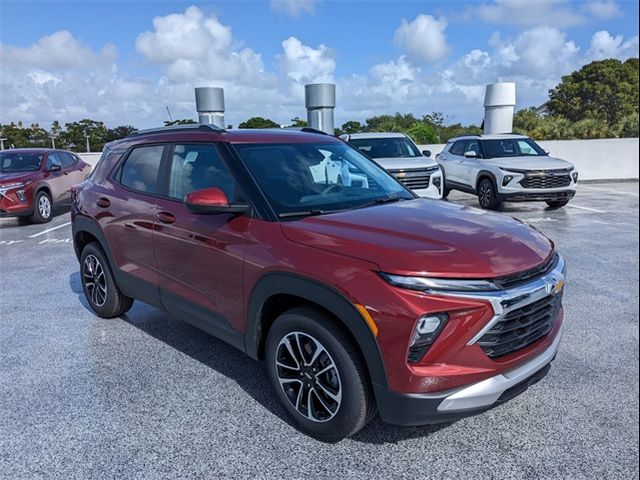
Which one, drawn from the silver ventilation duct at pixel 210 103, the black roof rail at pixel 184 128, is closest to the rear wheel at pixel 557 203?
the silver ventilation duct at pixel 210 103

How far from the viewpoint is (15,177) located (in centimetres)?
1026

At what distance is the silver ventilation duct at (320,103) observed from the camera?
521 inches

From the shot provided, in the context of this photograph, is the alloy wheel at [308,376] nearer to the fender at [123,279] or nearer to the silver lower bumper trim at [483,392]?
the silver lower bumper trim at [483,392]

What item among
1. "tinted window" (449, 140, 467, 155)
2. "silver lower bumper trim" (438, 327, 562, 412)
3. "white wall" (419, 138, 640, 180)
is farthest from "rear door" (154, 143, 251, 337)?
"white wall" (419, 138, 640, 180)

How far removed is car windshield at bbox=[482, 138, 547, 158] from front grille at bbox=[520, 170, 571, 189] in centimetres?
130

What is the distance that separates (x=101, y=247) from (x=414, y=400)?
3.52 metres

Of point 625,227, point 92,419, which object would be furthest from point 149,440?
point 625,227

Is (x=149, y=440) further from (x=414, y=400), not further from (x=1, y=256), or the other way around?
(x=1, y=256)

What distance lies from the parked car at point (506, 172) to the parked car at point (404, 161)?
162 cm

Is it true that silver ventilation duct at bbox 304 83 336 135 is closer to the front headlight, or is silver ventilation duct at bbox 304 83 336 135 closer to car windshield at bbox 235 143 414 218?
car windshield at bbox 235 143 414 218

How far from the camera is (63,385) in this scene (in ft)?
11.4

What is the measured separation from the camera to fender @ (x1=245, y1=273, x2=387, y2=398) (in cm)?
231

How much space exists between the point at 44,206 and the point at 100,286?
7.55 m

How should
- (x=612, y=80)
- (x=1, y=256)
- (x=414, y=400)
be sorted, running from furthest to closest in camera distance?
(x=612, y=80) → (x=1, y=256) → (x=414, y=400)
